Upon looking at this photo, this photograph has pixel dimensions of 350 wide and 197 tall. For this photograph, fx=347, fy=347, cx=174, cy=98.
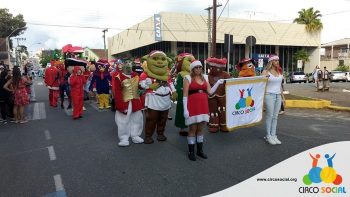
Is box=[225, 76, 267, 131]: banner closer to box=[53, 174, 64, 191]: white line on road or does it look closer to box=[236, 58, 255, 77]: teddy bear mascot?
box=[236, 58, 255, 77]: teddy bear mascot

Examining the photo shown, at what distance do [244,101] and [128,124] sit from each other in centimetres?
247

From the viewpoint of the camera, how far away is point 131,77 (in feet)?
23.1

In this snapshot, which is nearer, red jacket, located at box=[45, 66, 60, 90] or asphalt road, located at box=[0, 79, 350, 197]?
asphalt road, located at box=[0, 79, 350, 197]

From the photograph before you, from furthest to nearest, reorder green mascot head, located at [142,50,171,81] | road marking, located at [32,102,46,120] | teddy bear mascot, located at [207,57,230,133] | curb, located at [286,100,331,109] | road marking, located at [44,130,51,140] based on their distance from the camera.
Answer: curb, located at [286,100,331,109]
road marking, located at [32,102,46,120]
road marking, located at [44,130,51,140]
teddy bear mascot, located at [207,57,230,133]
green mascot head, located at [142,50,171,81]

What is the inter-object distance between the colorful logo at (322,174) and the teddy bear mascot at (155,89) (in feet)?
13.9

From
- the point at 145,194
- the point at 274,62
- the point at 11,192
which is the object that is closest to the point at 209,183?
the point at 145,194

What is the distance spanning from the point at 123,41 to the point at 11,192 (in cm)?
4815

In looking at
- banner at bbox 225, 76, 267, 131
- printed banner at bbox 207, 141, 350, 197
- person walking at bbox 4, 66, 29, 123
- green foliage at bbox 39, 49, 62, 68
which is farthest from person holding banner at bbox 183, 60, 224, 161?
green foliage at bbox 39, 49, 62, 68

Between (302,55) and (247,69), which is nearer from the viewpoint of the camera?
(247,69)

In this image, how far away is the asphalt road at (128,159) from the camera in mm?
4633

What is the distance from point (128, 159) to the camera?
5.86m

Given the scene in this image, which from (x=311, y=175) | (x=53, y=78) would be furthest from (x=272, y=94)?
(x=53, y=78)

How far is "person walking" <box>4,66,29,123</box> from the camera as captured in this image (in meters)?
9.75

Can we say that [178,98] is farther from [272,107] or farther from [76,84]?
[76,84]
